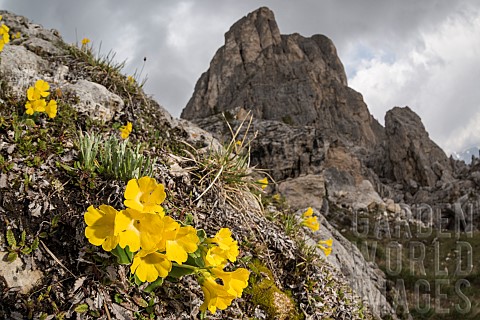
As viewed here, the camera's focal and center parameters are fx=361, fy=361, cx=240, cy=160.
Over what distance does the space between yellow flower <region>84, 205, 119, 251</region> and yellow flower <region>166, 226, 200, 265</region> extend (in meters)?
0.26

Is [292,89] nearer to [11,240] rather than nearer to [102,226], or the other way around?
[11,240]

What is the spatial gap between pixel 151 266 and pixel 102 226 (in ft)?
0.99

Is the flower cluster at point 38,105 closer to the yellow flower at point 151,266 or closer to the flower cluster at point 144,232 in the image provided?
the flower cluster at point 144,232

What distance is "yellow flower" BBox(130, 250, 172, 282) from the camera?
5.64ft

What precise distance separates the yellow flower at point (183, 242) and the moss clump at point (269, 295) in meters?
1.26

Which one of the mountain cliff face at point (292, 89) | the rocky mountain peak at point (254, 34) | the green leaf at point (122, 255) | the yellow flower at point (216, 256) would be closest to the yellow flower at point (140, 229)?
the green leaf at point (122, 255)

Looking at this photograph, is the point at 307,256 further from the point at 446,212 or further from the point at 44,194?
the point at 446,212

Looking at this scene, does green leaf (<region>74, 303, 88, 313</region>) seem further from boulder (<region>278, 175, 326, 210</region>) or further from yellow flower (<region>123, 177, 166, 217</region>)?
Answer: boulder (<region>278, 175, 326, 210</region>)

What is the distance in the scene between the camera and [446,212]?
28.5 meters

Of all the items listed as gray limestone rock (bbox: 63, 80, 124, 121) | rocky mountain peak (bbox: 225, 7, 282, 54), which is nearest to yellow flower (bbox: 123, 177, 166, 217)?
gray limestone rock (bbox: 63, 80, 124, 121)

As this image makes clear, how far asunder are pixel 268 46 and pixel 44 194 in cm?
9207

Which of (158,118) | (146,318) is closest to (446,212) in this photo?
(158,118)

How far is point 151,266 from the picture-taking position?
68.4 inches

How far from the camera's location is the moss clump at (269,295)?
2.82 metres
